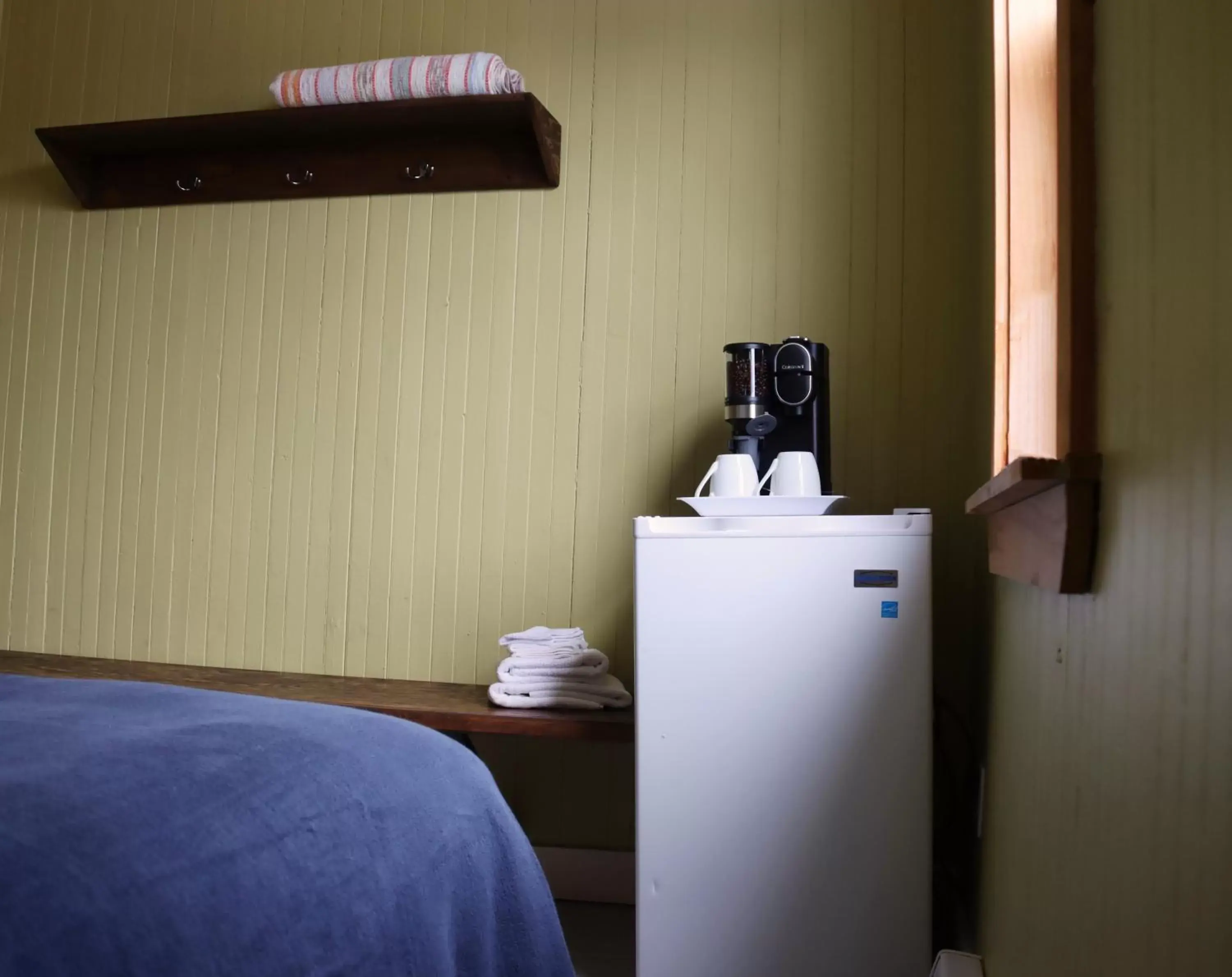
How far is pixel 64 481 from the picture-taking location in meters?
3.00

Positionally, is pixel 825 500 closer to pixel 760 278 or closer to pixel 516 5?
pixel 760 278

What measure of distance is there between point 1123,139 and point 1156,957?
667 millimetres

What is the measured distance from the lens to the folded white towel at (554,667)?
2371mm

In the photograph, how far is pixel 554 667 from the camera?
2379 millimetres

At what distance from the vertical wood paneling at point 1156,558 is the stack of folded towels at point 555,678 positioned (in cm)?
134

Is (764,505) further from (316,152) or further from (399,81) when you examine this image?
(316,152)

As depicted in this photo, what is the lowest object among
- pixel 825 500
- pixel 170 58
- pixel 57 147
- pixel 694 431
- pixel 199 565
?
pixel 199 565

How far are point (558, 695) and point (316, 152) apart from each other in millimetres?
1699

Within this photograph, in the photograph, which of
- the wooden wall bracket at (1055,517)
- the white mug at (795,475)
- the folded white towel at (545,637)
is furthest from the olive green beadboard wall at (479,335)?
the wooden wall bracket at (1055,517)

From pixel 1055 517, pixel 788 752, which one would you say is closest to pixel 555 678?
pixel 788 752

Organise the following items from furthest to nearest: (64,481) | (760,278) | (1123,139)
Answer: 1. (64,481)
2. (760,278)
3. (1123,139)

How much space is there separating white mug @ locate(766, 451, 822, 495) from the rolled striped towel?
1.22 m

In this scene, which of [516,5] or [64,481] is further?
[64,481]

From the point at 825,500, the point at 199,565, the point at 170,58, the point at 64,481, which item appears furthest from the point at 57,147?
the point at 825,500
